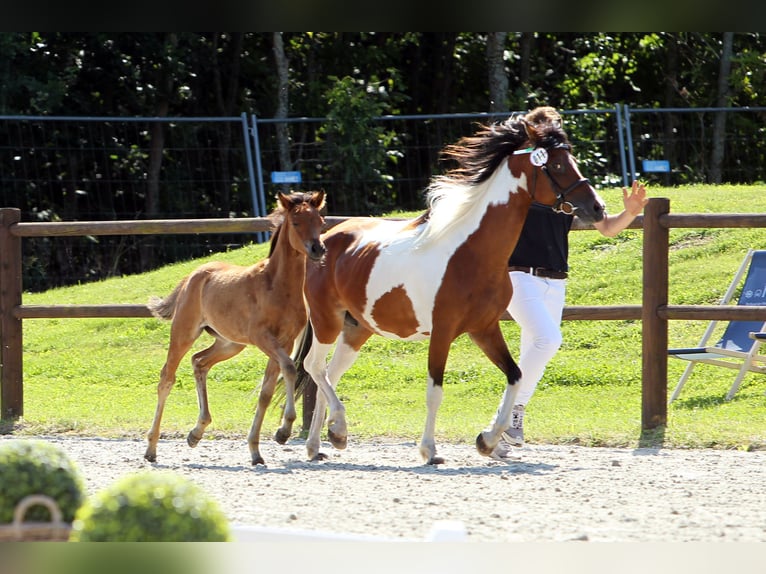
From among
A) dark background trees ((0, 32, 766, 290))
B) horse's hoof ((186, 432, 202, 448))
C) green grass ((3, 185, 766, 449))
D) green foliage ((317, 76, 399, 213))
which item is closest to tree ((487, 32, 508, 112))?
dark background trees ((0, 32, 766, 290))

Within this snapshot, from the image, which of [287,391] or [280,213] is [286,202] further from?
[287,391]

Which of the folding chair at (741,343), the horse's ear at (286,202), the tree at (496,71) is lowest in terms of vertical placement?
the folding chair at (741,343)

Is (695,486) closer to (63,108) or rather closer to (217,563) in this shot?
(217,563)

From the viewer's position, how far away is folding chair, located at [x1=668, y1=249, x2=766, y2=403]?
8742 millimetres

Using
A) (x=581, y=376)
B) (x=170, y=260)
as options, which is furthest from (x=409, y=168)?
(x=581, y=376)

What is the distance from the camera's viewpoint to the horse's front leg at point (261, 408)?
21.8ft

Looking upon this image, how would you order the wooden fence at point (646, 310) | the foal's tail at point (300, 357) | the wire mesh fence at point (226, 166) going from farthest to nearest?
the wire mesh fence at point (226, 166), the wooden fence at point (646, 310), the foal's tail at point (300, 357)

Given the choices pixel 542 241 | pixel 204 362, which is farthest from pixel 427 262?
pixel 204 362

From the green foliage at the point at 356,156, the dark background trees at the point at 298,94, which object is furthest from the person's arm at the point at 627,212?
the green foliage at the point at 356,156

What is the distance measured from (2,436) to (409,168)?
32.0 ft

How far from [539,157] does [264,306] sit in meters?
1.92

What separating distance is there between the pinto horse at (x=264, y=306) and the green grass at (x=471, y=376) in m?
0.56

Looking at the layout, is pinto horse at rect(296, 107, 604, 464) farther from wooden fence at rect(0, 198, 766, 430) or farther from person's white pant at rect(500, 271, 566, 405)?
wooden fence at rect(0, 198, 766, 430)

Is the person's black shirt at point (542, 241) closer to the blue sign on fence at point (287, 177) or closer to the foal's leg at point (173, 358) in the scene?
the foal's leg at point (173, 358)
